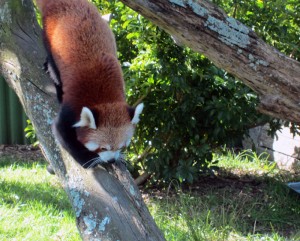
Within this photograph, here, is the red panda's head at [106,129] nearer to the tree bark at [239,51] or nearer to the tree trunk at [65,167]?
the tree trunk at [65,167]

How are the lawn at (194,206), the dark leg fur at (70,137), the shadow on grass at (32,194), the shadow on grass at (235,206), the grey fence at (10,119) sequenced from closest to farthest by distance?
the dark leg fur at (70,137) → the lawn at (194,206) → the shadow on grass at (235,206) → the shadow on grass at (32,194) → the grey fence at (10,119)

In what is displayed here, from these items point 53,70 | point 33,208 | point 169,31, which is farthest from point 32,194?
point 169,31

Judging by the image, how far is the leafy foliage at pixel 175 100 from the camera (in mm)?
4230

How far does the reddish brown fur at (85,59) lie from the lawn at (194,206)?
112 cm

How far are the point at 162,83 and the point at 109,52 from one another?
1450 millimetres

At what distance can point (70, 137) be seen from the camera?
260 cm

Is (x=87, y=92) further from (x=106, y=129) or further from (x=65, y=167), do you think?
(x=65, y=167)

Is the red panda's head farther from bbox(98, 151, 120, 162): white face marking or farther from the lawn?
the lawn

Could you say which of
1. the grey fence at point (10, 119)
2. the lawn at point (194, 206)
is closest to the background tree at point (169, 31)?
the lawn at point (194, 206)

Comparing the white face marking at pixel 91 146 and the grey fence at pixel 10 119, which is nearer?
the white face marking at pixel 91 146

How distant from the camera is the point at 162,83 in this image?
4.30 m

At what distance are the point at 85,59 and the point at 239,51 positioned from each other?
899mm

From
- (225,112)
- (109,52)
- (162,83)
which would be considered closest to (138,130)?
(162,83)

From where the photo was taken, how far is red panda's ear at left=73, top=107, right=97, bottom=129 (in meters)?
2.49
